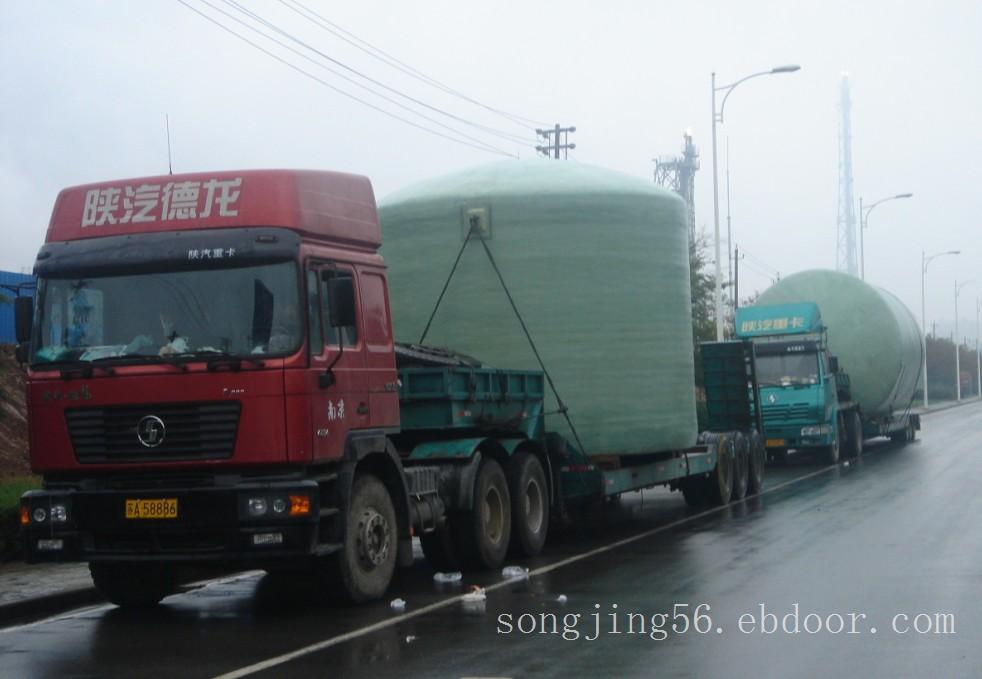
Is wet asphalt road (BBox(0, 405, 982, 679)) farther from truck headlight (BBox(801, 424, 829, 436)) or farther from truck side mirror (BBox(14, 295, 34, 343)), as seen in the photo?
truck headlight (BBox(801, 424, 829, 436))

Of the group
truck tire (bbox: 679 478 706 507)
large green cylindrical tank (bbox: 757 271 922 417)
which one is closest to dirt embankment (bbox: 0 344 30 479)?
truck tire (bbox: 679 478 706 507)

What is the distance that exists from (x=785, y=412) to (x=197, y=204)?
20.5m

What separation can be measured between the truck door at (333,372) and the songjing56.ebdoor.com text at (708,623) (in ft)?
6.37

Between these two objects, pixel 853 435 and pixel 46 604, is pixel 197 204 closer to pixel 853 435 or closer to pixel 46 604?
pixel 46 604

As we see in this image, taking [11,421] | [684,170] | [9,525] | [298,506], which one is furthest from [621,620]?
[684,170]

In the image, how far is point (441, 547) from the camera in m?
12.7

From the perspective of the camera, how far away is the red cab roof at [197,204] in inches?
404

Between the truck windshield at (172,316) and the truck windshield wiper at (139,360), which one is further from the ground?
the truck windshield at (172,316)

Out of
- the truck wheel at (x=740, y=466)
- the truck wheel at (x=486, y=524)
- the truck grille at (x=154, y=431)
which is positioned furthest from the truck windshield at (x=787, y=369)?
the truck grille at (x=154, y=431)

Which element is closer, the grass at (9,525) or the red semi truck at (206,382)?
the red semi truck at (206,382)

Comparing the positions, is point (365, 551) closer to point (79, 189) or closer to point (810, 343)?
point (79, 189)

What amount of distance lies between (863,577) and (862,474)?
1450cm

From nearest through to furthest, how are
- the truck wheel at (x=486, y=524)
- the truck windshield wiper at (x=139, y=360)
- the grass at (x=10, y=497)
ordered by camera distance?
the truck windshield wiper at (x=139, y=360), the truck wheel at (x=486, y=524), the grass at (x=10, y=497)

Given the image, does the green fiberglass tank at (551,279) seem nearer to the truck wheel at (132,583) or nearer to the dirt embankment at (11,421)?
the truck wheel at (132,583)
